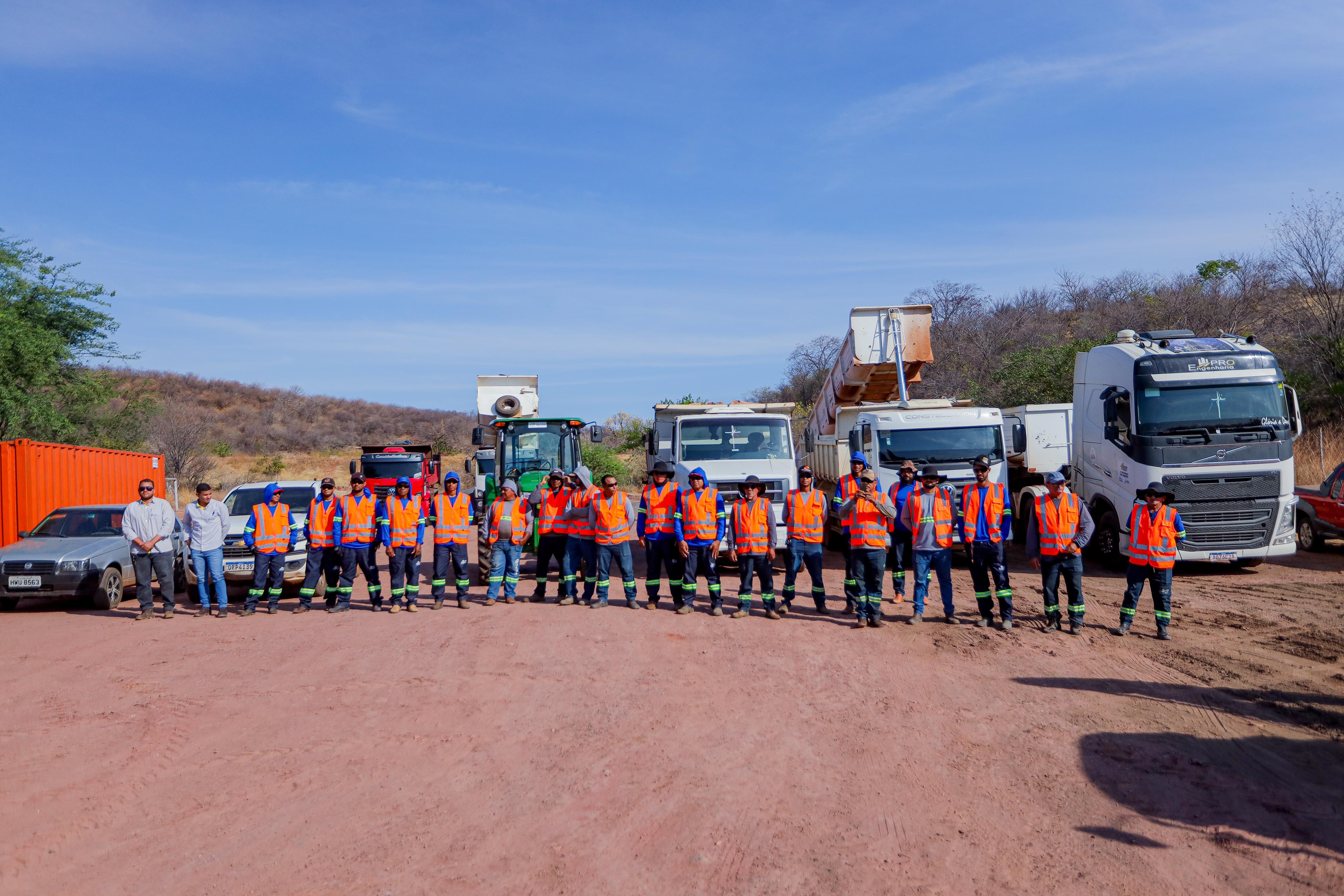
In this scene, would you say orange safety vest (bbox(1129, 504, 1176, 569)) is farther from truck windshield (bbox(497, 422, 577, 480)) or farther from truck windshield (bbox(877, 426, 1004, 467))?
truck windshield (bbox(497, 422, 577, 480))

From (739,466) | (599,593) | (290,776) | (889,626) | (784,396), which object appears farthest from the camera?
(784,396)

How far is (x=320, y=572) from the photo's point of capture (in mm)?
12492

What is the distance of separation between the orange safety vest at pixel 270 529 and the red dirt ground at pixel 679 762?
180 cm

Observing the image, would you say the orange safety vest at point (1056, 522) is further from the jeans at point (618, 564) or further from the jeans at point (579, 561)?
the jeans at point (579, 561)

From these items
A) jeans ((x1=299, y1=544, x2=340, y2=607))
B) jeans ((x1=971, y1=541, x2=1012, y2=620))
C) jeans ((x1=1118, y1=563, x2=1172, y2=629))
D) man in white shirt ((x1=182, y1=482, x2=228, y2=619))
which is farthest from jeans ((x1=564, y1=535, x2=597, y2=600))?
jeans ((x1=1118, y1=563, x2=1172, y2=629))

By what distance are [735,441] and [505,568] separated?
15.7 feet

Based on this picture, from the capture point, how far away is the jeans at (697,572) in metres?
11.7

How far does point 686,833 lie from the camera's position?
502cm

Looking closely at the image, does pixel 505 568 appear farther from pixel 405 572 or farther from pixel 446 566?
pixel 405 572

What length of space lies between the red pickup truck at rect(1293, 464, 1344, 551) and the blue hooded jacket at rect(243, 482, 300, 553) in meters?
15.2

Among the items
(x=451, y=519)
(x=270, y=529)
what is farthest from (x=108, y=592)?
(x=451, y=519)

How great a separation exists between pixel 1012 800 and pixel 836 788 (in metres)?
0.99

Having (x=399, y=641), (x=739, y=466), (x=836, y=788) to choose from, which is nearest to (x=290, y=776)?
(x=836, y=788)

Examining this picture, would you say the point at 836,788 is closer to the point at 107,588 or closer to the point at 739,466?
the point at 739,466
